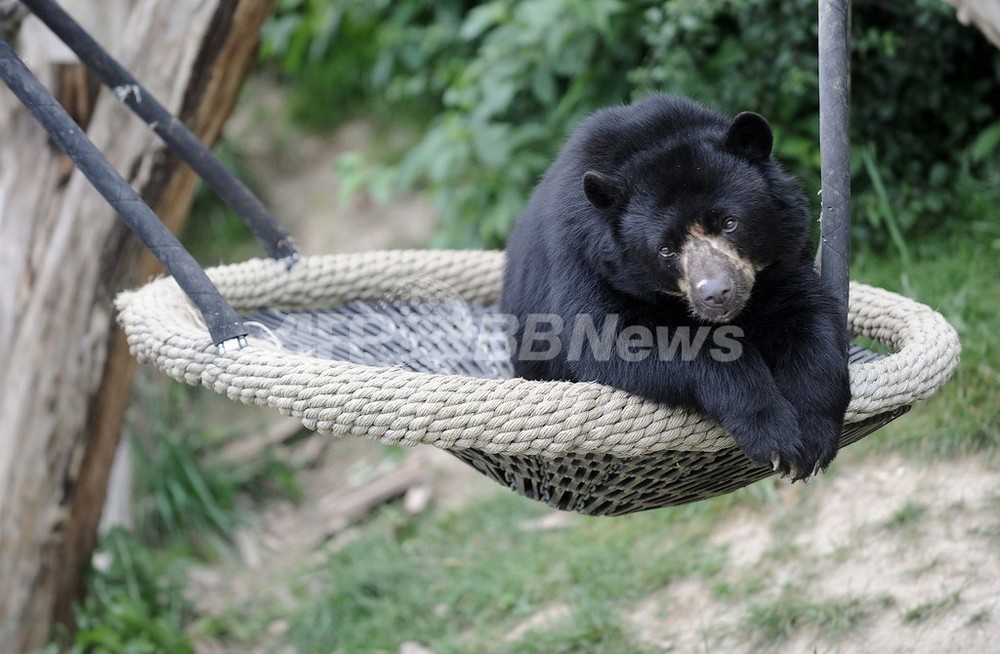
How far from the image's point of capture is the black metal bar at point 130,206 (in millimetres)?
2305

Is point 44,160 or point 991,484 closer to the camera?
point 991,484

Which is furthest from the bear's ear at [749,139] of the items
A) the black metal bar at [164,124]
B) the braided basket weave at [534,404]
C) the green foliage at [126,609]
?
the green foliage at [126,609]

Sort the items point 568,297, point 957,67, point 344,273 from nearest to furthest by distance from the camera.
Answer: point 568,297 < point 344,273 < point 957,67

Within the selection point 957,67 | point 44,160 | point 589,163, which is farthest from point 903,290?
point 44,160

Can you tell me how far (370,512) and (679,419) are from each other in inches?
135

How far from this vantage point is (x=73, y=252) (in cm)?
364

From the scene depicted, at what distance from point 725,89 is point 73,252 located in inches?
98.8

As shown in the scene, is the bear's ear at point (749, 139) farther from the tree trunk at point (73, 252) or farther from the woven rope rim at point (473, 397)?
the tree trunk at point (73, 252)

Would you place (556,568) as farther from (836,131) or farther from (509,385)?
(836,131)

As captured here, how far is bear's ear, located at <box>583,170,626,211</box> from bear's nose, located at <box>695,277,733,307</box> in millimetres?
299

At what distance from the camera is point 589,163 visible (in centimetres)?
248

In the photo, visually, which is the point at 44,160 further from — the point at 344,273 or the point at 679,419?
the point at 679,419

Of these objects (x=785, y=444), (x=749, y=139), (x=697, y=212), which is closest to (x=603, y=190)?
(x=697, y=212)

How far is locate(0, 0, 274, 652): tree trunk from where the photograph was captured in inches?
141
